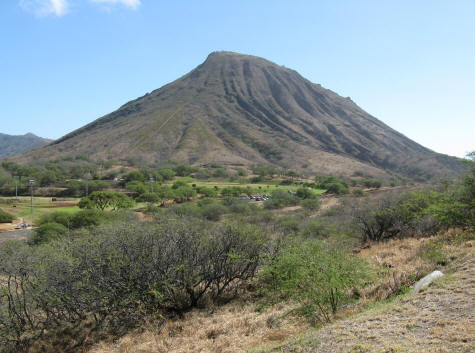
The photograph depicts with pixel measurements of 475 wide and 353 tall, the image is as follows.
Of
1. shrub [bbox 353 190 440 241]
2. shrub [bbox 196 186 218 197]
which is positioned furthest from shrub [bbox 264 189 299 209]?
shrub [bbox 353 190 440 241]

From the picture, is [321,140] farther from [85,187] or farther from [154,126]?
[85,187]

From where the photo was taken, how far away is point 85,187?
67.1 metres

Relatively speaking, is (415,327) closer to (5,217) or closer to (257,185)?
(5,217)

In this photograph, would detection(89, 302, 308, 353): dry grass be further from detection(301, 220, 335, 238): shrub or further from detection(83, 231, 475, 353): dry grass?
detection(301, 220, 335, 238): shrub

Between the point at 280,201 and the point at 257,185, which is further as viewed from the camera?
the point at 257,185

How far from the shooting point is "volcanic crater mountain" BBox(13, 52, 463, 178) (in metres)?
120

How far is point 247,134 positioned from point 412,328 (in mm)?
135496

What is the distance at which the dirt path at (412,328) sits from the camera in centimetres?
568

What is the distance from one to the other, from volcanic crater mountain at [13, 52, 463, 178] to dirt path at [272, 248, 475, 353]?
101192 millimetres

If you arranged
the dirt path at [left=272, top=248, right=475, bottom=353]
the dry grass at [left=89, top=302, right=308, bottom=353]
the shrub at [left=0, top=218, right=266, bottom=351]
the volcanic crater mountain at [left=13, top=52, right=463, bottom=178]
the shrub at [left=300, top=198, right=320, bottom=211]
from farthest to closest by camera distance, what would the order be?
the volcanic crater mountain at [left=13, top=52, right=463, bottom=178], the shrub at [left=300, top=198, right=320, bottom=211], the shrub at [left=0, top=218, right=266, bottom=351], the dry grass at [left=89, top=302, right=308, bottom=353], the dirt path at [left=272, top=248, right=475, bottom=353]

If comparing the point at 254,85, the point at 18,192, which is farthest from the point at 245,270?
the point at 254,85

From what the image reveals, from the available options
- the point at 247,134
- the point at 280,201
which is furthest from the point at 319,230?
the point at 247,134

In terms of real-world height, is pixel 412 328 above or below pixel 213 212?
above

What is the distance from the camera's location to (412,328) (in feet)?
20.8
